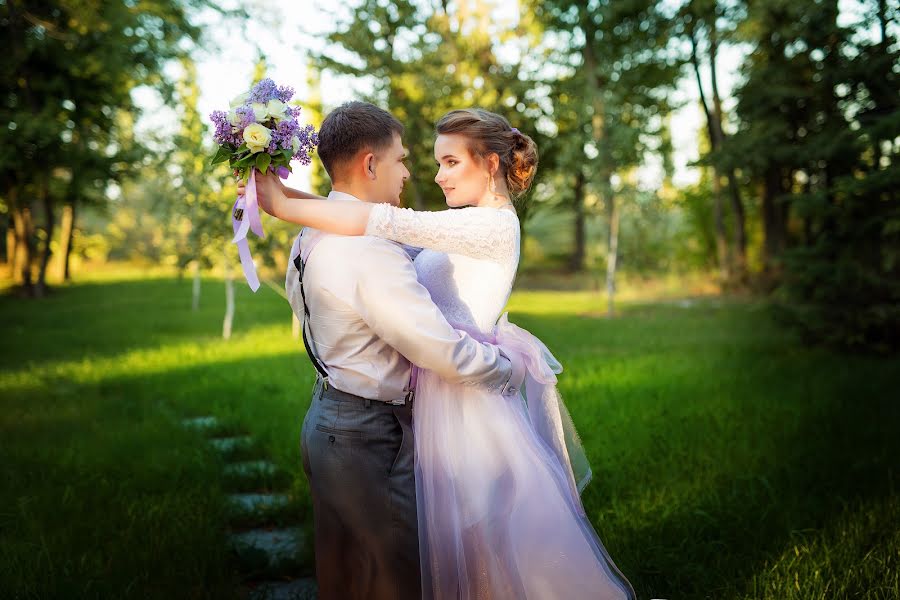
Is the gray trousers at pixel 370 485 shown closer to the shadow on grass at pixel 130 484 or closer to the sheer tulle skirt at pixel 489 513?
the sheer tulle skirt at pixel 489 513

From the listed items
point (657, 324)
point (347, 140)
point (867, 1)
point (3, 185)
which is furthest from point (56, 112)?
point (347, 140)

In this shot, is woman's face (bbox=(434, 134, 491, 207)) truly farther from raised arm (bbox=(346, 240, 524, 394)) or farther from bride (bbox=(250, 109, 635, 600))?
raised arm (bbox=(346, 240, 524, 394))

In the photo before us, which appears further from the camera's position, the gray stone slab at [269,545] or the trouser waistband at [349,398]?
the gray stone slab at [269,545]

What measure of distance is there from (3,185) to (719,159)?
71.3ft

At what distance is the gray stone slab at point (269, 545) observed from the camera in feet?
13.6

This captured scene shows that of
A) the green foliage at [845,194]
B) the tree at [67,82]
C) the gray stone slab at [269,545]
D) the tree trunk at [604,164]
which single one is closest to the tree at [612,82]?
the tree trunk at [604,164]

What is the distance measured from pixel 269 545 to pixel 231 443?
7.44ft

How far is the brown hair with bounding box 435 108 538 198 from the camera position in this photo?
2643mm

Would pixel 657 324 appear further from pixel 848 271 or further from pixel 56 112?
pixel 56 112

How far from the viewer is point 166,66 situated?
2497 cm

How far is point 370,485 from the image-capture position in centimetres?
242

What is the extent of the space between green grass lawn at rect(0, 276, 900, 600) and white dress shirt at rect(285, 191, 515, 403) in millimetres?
1863

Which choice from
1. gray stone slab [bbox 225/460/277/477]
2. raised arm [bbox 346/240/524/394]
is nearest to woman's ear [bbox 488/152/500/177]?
raised arm [bbox 346/240/524/394]

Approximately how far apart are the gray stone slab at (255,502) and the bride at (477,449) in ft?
8.98
